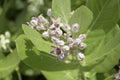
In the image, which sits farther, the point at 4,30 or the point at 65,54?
the point at 4,30

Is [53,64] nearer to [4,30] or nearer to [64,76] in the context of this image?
[64,76]

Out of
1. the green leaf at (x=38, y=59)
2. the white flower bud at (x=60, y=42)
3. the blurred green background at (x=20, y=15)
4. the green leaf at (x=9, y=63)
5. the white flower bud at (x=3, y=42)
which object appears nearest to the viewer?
the white flower bud at (x=60, y=42)

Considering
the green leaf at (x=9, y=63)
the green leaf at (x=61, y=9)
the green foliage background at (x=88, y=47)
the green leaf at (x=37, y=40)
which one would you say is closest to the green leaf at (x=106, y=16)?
the green foliage background at (x=88, y=47)

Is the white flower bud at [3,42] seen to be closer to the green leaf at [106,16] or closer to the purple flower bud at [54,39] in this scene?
the green leaf at [106,16]

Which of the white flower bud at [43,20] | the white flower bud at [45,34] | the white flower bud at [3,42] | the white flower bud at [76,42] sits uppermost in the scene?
the white flower bud at [3,42]

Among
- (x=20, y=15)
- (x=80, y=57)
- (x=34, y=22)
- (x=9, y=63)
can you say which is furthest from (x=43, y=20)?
(x=20, y=15)

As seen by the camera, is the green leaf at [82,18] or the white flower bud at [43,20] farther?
the white flower bud at [43,20]

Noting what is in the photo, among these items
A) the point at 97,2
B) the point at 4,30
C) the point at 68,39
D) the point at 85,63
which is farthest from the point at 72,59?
the point at 4,30
